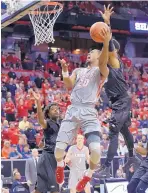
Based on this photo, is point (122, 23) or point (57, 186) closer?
point (57, 186)

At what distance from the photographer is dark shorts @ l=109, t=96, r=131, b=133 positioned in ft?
27.2

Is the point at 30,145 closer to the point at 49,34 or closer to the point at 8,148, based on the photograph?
the point at 8,148

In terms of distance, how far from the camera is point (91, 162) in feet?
24.8

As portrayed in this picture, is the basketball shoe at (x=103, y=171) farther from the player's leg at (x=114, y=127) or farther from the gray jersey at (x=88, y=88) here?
the gray jersey at (x=88, y=88)

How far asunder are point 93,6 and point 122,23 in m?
1.70

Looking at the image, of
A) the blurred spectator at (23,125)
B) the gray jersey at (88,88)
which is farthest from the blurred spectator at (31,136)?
the gray jersey at (88,88)

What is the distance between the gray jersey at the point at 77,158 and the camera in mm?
11759

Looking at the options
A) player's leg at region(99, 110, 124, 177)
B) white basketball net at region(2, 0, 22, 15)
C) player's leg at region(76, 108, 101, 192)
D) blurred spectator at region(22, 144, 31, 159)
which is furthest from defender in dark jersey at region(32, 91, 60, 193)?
blurred spectator at region(22, 144, 31, 159)

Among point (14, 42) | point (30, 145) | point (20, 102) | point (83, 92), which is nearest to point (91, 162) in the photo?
point (83, 92)

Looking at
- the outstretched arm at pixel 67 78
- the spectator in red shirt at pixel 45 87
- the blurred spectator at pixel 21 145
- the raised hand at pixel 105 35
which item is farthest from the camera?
the spectator in red shirt at pixel 45 87

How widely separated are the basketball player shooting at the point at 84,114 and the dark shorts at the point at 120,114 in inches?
28.6

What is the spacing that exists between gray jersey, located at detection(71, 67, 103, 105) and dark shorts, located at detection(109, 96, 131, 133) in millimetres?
751

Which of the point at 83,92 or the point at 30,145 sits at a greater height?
the point at 83,92

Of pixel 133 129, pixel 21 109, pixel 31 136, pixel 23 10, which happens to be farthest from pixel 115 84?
pixel 21 109
